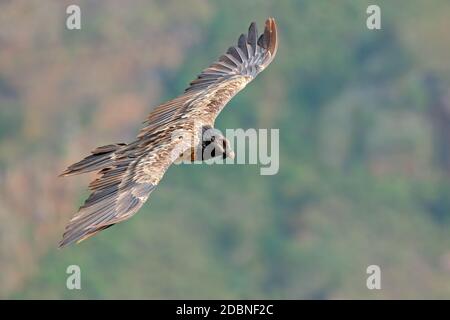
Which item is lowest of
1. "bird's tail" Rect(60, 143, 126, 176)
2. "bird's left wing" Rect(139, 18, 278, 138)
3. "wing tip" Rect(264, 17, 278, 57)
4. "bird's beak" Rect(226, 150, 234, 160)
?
"bird's tail" Rect(60, 143, 126, 176)

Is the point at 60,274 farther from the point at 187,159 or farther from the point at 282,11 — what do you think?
the point at 187,159

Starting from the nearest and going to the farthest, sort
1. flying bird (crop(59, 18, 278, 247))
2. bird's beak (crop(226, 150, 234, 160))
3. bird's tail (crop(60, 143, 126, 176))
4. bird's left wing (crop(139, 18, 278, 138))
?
flying bird (crop(59, 18, 278, 247)) < bird's tail (crop(60, 143, 126, 176)) < bird's beak (crop(226, 150, 234, 160)) < bird's left wing (crop(139, 18, 278, 138))

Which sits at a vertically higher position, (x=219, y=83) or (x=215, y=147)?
(x=219, y=83)

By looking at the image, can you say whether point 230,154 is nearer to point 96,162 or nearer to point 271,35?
point 96,162

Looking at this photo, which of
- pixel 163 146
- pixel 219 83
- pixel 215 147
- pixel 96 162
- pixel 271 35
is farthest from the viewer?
pixel 271 35

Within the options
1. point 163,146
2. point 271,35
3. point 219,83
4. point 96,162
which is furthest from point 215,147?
point 271,35

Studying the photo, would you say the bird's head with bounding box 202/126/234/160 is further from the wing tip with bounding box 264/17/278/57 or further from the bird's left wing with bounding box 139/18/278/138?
the wing tip with bounding box 264/17/278/57

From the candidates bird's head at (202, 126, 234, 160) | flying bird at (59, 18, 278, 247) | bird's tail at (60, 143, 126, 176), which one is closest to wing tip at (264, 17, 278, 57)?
flying bird at (59, 18, 278, 247)

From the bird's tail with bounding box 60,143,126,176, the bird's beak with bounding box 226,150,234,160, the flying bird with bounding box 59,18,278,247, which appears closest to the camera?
the flying bird with bounding box 59,18,278,247
